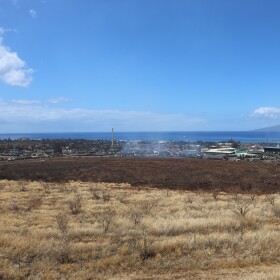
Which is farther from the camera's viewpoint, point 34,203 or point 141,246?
point 34,203

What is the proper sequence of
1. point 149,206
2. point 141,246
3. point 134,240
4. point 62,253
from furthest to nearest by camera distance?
point 149,206 → point 134,240 → point 141,246 → point 62,253

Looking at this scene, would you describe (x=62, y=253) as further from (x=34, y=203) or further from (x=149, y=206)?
(x=34, y=203)

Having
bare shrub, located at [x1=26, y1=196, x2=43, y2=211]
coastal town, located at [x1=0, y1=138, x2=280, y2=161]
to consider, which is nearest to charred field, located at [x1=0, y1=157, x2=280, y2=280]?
bare shrub, located at [x1=26, y1=196, x2=43, y2=211]

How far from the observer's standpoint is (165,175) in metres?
39.1

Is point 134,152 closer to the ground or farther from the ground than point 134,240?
closer to the ground

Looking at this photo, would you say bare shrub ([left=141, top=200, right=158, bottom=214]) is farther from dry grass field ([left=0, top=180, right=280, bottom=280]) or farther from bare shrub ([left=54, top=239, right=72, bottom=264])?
bare shrub ([left=54, top=239, right=72, bottom=264])

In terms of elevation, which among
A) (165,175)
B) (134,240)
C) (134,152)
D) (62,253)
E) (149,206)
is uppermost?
(62,253)

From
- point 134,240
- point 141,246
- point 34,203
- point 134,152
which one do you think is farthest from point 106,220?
point 134,152

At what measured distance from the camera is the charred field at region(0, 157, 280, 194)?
3393 cm

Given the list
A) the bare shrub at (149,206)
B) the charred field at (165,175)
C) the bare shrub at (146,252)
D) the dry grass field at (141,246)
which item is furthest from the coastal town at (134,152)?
the bare shrub at (146,252)

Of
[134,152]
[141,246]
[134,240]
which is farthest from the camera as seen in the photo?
[134,152]

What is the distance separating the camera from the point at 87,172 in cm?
4169

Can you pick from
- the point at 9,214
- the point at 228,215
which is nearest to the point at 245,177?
the point at 228,215

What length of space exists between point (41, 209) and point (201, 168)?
26.6m
